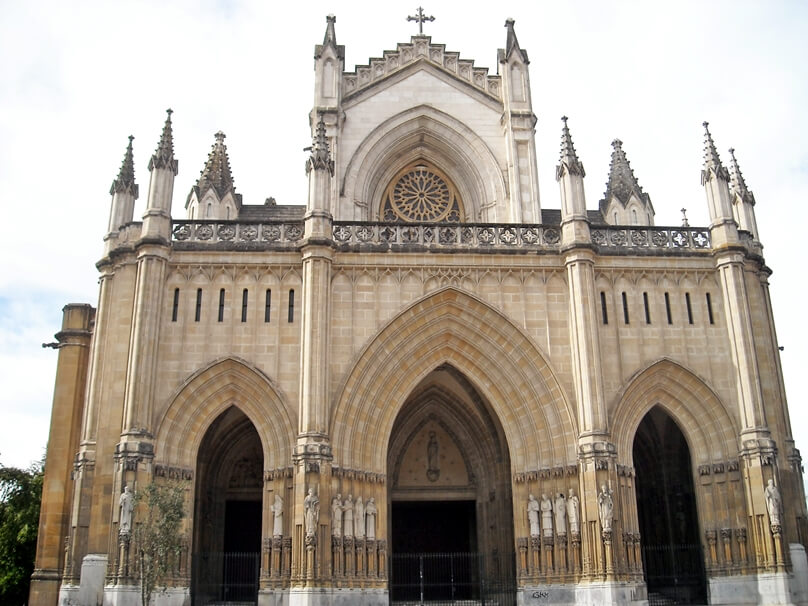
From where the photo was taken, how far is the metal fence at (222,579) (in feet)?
71.1

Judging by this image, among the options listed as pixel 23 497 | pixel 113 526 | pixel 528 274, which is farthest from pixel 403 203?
pixel 23 497

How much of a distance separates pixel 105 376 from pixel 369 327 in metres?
7.06

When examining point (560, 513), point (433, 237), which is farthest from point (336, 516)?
point (433, 237)

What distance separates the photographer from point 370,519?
2078 centimetres

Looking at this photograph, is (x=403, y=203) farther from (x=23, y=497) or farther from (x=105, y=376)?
(x=23, y=497)

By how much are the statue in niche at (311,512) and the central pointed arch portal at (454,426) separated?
1563 millimetres

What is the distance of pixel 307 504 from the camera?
19.5m

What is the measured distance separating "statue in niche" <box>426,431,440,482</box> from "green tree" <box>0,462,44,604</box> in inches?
582

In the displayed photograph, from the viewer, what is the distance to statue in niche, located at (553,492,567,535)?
20.7 metres

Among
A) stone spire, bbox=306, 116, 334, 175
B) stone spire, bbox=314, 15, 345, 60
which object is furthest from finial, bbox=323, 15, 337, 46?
stone spire, bbox=306, 116, 334, 175

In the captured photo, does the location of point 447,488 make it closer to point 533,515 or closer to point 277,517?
point 533,515

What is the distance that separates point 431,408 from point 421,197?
26.8ft

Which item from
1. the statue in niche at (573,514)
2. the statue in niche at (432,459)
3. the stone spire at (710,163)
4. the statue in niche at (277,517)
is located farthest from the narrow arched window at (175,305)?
the stone spire at (710,163)

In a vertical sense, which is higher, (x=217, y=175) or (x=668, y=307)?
(x=217, y=175)
